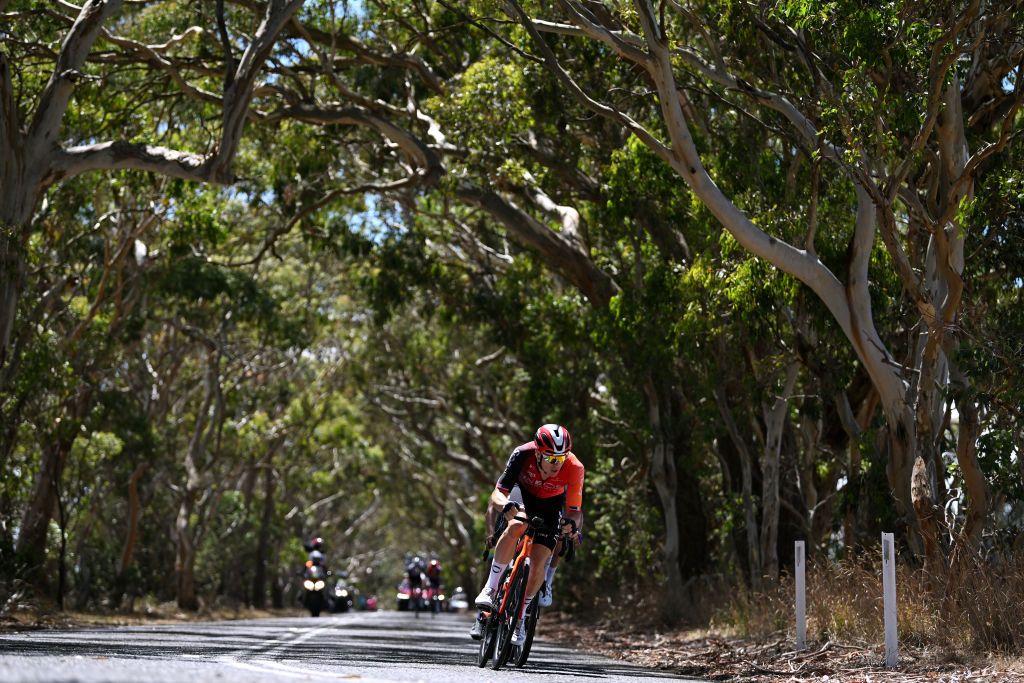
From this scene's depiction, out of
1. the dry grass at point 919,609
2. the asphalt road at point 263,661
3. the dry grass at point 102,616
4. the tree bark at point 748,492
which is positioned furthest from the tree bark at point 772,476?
the dry grass at point 102,616

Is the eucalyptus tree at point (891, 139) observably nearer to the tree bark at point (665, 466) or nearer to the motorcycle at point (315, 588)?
the tree bark at point (665, 466)

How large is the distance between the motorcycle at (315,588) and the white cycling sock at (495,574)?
20501mm

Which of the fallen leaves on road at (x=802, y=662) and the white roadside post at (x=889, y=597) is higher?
the white roadside post at (x=889, y=597)

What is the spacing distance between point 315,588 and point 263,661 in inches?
811

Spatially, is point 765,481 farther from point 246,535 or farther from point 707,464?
point 246,535

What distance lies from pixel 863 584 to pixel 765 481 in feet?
18.7

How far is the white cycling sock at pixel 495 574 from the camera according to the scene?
1010 centimetres

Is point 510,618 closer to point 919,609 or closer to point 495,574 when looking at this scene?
point 495,574

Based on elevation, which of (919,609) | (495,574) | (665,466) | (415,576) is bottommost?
(919,609)

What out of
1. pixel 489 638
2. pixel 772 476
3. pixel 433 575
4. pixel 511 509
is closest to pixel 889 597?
pixel 511 509

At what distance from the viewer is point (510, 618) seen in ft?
32.8

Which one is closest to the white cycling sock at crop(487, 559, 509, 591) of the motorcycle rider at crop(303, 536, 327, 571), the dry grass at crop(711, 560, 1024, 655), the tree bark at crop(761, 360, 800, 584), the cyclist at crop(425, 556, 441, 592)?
the dry grass at crop(711, 560, 1024, 655)

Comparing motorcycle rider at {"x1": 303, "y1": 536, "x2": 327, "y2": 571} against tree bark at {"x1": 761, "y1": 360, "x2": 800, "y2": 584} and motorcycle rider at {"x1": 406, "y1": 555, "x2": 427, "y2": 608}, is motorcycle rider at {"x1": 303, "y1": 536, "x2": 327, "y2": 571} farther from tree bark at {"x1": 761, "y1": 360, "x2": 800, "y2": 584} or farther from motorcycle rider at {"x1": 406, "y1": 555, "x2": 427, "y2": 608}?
tree bark at {"x1": 761, "y1": 360, "x2": 800, "y2": 584}

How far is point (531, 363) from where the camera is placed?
25.4 metres
